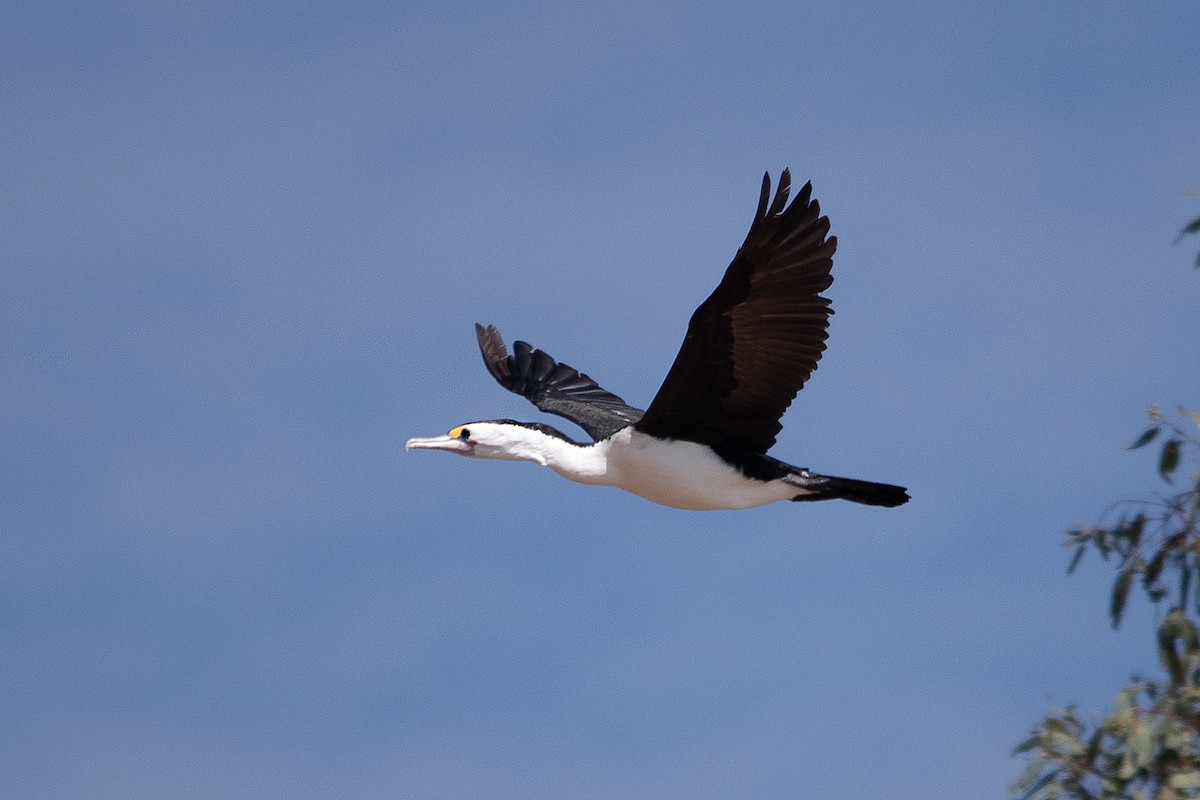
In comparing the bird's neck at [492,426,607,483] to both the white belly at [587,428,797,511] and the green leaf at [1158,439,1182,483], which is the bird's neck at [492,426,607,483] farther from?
the green leaf at [1158,439,1182,483]

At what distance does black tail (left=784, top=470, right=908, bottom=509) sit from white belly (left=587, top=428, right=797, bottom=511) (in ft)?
0.30

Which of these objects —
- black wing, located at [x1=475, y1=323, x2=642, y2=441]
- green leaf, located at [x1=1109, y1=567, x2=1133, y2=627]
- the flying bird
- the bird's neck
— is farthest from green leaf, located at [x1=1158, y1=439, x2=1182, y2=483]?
black wing, located at [x1=475, y1=323, x2=642, y2=441]

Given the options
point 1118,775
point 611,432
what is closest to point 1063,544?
point 1118,775

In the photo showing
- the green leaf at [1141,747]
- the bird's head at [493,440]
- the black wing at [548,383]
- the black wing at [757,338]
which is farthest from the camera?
the black wing at [548,383]

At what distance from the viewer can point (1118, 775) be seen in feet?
20.6

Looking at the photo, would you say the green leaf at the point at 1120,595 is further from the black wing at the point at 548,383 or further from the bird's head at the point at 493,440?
the black wing at the point at 548,383

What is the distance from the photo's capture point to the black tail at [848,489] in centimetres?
942

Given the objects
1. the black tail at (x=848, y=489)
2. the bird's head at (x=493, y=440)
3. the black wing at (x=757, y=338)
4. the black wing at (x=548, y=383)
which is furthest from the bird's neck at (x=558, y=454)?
the black wing at (x=548, y=383)

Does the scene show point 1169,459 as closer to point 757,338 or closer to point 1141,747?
point 1141,747

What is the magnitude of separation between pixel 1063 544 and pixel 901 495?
7.91 ft

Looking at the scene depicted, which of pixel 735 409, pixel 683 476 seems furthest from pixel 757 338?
pixel 683 476

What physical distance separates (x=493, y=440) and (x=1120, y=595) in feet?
14.5

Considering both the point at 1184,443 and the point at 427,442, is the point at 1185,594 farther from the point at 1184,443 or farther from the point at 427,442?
the point at 427,442

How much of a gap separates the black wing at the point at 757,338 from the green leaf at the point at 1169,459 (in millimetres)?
2287
